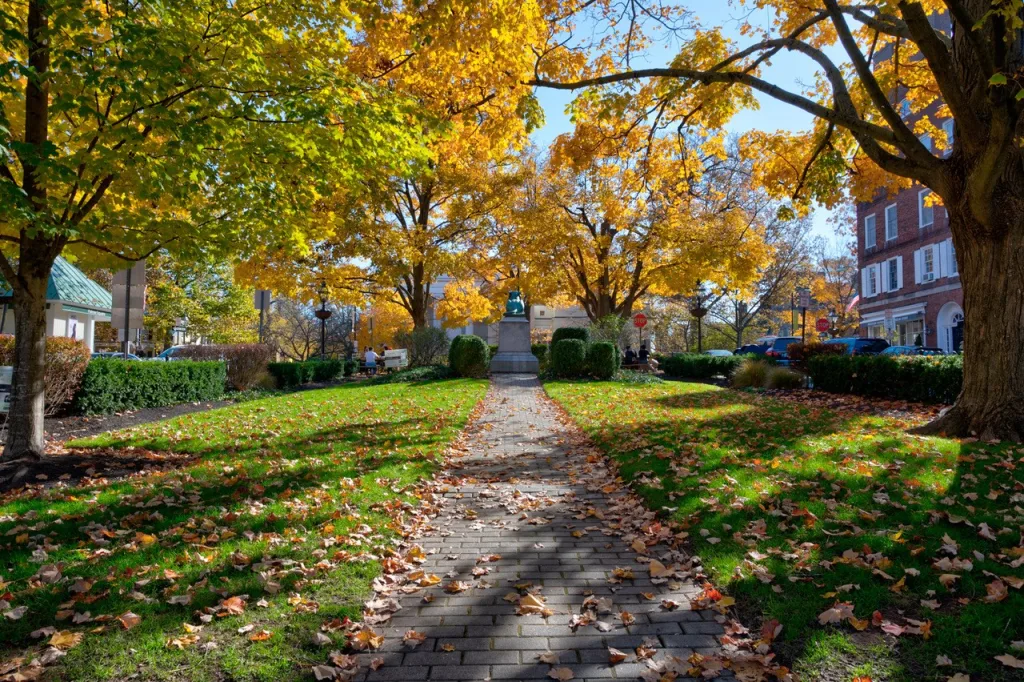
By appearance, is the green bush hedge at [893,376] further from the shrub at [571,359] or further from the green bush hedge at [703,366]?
the shrub at [571,359]

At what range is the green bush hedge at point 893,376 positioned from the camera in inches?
470

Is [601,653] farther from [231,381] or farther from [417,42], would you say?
[231,381]

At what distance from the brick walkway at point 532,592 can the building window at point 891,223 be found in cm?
3692

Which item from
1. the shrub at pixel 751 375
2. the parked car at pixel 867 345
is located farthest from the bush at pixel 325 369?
the parked car at pixel 867 345

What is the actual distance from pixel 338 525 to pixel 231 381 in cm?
1452

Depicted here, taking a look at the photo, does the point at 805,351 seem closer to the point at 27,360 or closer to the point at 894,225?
the point at 27,360

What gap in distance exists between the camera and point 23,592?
3613mm

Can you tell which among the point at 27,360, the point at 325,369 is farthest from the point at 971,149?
the point at 325,369

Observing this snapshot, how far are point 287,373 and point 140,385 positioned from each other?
776 cm

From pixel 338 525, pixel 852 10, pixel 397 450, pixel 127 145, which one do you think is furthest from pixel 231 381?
Result: pixel 852 10

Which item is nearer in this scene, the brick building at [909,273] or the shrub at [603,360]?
the shrub at [603,360]

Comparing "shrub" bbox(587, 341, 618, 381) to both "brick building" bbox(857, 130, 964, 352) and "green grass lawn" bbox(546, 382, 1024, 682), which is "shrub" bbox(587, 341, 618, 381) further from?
"brick building" bbox(857, 130, 964, 352)

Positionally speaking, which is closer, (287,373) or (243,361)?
(243,361)

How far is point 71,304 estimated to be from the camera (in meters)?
22.9
